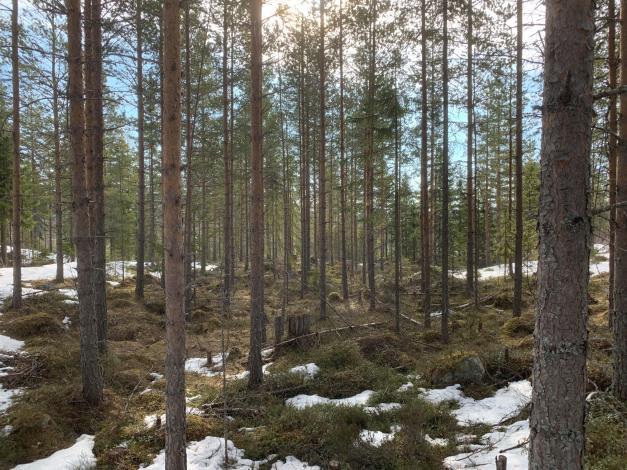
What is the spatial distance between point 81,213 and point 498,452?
7.98 meters

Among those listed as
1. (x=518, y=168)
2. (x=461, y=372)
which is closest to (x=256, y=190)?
(x=461, y=372)

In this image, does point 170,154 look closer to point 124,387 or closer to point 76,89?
point 76,89

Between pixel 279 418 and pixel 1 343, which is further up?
pixel 1 343

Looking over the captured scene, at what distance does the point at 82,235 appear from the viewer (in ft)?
22.6

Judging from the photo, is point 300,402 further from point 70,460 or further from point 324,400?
point 70,460

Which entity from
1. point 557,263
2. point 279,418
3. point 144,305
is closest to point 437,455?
point 279,418

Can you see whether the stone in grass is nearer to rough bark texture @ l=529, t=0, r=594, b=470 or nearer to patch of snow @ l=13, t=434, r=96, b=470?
rough bark texture @ l=529, t=0, r=594, b=470

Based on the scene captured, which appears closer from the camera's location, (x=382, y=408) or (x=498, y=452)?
(x=498, y=452)

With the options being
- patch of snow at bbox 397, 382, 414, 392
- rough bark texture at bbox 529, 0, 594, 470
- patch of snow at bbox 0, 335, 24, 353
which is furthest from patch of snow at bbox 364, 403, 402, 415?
patch of snow at bbox 0, 335, 24, 353

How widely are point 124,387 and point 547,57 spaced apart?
952 cm

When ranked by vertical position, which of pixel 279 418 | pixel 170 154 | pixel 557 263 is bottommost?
pixel 279 418

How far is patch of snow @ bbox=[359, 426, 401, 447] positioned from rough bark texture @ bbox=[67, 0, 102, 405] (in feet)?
16.9

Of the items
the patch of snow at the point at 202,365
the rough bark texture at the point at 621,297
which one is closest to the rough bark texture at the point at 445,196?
the rough bark texture at the point at 621,297

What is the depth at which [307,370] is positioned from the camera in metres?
9.19
